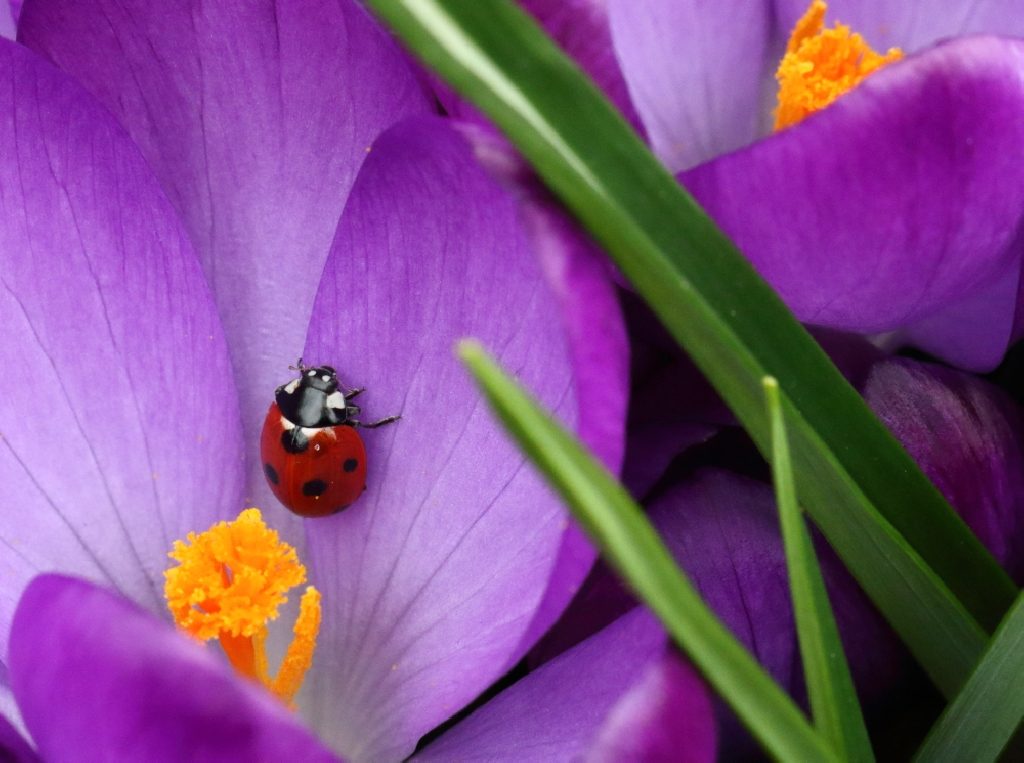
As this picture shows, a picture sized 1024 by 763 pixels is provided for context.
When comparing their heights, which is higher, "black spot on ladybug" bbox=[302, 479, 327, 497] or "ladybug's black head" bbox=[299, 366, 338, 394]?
"ladybug's black head" bbox=[299, 366, 338, 394]

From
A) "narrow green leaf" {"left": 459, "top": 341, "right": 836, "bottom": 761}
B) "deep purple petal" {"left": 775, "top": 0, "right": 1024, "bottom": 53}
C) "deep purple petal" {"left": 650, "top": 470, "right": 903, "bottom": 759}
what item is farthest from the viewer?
"deep purple petal" {"left": 775, "top": 0, "right": 1024, "bottom": 53}

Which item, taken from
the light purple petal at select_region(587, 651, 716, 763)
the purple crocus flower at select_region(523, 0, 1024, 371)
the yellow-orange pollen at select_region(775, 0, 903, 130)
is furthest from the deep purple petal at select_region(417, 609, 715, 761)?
the yellow-orange pollen at select_region(775, 0, 903, 130)

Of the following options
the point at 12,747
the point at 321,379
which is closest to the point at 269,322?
the point at 321,379

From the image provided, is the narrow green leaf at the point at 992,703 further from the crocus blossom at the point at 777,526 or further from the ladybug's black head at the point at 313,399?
the ladybug's black head at the point at 313,399

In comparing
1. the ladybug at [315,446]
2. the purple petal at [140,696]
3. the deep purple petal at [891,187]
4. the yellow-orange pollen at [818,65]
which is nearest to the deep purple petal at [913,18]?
the yellow-orange pollen at [818,65]

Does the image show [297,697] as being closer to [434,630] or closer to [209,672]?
[434,630]

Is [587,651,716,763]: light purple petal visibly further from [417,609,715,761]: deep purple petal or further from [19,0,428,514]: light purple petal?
[19,0,428,514]: light purple petal

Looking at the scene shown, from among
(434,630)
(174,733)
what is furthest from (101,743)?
(434,630)
